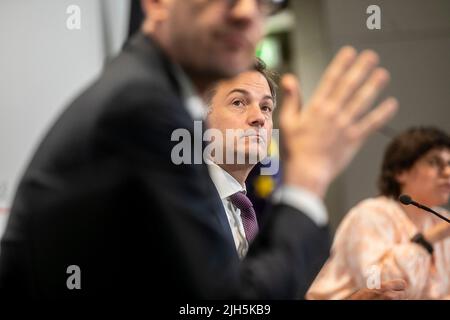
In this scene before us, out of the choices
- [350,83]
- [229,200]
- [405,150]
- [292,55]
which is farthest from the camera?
[405,150]

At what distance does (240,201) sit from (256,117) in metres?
0.19

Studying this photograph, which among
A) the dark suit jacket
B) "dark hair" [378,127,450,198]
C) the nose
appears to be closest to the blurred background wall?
"dark hair" [378,127,450,198]

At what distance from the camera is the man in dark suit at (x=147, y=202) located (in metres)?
0.84

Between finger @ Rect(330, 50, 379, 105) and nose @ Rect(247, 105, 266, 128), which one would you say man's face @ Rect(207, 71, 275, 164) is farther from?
finger @ Rect(330, 50, 379, 105)

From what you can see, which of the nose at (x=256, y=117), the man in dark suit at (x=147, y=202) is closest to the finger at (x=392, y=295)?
the nose at (x=256, y=117)

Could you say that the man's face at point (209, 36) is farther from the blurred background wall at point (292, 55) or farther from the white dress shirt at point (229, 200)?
the blurred background wall at point (292, 55)

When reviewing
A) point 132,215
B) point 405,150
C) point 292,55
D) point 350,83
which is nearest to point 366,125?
point 350,83

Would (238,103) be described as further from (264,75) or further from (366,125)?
(366,125)

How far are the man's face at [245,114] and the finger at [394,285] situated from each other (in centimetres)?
46

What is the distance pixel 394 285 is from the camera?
1.60 metres

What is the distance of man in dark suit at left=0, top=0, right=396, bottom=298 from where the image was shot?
0.84m
